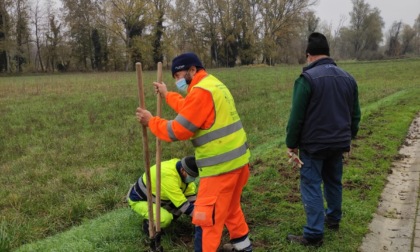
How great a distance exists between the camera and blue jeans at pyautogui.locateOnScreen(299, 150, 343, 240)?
4.19 meters

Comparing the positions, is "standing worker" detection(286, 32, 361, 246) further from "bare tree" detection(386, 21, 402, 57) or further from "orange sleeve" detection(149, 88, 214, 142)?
"bare tree" detection(386, 21, 402, 57)

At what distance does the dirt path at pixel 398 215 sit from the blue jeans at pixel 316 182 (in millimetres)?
629

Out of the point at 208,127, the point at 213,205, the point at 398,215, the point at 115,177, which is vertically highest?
the point at 208,127

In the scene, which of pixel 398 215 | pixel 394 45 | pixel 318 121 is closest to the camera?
pixel 318 121

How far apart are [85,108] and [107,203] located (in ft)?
35.8

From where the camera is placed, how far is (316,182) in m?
4.21

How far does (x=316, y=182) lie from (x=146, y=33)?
60.4m

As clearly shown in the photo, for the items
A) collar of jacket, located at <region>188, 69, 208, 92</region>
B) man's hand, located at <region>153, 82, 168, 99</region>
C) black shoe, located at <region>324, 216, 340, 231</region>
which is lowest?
black shoe, located at <region>324, 216, 340, 231</region>

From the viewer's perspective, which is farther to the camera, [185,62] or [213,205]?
[185,62]

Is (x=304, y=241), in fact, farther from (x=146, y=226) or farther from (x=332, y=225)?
(x=146, y=226)

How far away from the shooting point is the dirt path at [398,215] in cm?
450

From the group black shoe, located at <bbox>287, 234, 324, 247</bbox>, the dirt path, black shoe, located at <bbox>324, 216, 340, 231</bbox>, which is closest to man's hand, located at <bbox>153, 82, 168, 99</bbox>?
black shoe, located at <bbox>287, 234, 324, 247</bbox>

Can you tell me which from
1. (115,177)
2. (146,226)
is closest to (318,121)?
(146,226)

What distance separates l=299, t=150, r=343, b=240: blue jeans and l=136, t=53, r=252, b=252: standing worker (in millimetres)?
816
